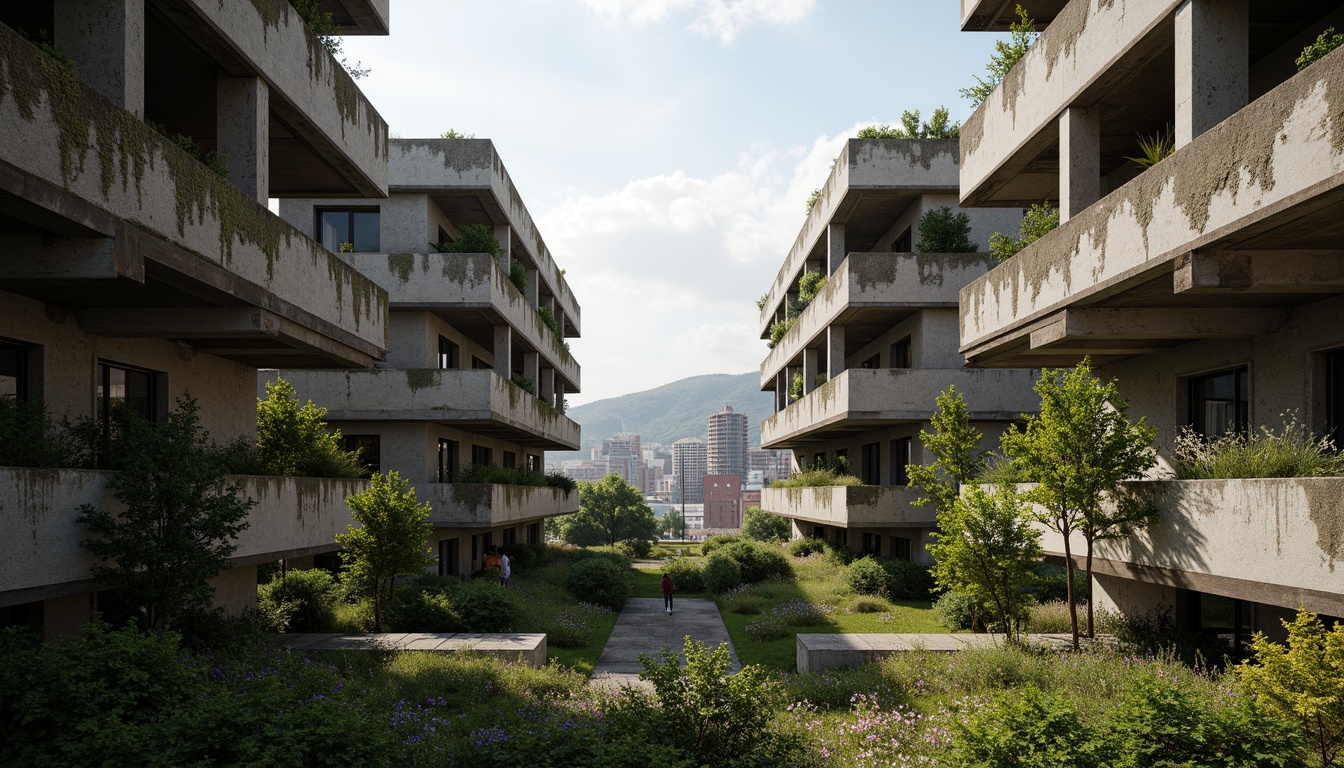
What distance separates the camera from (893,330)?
3072 centimetres

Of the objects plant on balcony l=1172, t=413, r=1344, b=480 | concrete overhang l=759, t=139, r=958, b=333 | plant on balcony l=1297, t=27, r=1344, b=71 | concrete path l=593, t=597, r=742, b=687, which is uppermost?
concrete overhang l=759, t=139, r=958, b=333

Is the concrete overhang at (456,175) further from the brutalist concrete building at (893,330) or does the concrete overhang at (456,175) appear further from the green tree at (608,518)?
the green tree at (608,518)

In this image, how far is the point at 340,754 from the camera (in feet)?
26.0

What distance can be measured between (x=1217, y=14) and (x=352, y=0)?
15264 millimetres

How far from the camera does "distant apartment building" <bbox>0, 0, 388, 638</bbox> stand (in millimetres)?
9141

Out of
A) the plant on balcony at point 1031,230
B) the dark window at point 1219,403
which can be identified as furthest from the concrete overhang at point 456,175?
the dark window at point 1219,403

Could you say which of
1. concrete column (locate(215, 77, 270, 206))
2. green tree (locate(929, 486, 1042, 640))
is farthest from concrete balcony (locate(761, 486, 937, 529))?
concrete column (locate(215, 77, 270, 206))

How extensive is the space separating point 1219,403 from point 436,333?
71.1 ft

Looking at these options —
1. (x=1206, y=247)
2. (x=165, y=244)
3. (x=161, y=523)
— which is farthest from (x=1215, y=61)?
(x=161, y=523)

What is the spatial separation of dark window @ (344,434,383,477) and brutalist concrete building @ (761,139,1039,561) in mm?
13713

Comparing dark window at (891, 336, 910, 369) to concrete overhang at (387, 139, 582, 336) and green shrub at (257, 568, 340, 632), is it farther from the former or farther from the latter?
green shrub at (257, 568, 340, 632)

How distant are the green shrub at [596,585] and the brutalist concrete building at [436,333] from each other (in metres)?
2.98

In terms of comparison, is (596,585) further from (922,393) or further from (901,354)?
(901,354)

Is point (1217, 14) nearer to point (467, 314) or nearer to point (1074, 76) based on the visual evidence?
point (1074, 76)
